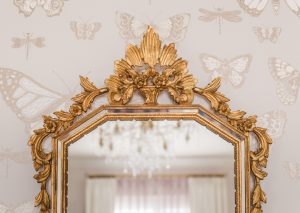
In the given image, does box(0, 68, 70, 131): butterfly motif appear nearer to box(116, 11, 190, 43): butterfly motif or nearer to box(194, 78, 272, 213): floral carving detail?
box(116, 11, 190, 43): butterfly motif

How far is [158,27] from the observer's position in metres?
1.80

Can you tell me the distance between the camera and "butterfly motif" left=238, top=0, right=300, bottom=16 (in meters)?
1.81

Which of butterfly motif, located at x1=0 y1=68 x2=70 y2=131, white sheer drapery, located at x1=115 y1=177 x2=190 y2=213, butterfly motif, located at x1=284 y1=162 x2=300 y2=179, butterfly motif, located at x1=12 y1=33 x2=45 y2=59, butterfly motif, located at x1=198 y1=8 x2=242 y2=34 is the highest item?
butterfly motif, located at x1=198 y1=8 x2=242 y2=34

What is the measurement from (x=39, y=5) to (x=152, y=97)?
19.6 inches

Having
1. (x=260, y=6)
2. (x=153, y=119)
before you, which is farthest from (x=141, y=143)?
(x=260, y=6)

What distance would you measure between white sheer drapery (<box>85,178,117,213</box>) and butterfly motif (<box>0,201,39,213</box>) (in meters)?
0.19

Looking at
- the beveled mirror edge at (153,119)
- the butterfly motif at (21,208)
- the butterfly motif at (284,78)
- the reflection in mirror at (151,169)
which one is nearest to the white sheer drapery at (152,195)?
the reflection in mirror at (151,169)

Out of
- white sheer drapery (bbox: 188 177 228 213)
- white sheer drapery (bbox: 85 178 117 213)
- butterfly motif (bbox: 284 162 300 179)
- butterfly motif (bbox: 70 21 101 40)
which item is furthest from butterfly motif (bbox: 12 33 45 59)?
butterfly motif (bbox: 284 162 300 179)

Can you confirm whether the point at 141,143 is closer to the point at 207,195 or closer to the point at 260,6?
the point at 207,195

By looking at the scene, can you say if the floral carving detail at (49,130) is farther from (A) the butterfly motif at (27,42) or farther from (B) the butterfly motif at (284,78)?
(B) the butterfly motif at (284,78)

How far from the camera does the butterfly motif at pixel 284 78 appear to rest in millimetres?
1779

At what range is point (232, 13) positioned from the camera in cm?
181

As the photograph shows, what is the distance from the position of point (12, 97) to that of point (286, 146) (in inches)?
36.4

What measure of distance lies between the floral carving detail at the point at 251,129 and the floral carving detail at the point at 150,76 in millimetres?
57
